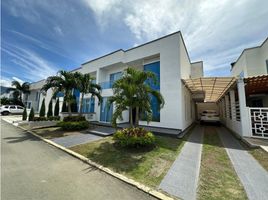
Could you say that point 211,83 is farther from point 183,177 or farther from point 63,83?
point 63,83

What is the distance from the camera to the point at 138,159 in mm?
4754

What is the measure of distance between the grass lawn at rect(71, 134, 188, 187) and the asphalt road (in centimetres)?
48

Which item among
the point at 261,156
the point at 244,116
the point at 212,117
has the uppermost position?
the point at 244,116

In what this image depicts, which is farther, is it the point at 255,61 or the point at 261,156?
the point at 255,61

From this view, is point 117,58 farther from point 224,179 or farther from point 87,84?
point 224,179

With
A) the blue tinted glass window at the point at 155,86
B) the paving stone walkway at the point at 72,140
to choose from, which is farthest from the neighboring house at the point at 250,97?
the paving stone walkway at the point at 72,140

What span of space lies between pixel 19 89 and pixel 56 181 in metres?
39.3

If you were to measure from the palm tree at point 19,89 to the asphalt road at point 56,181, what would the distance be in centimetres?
3570

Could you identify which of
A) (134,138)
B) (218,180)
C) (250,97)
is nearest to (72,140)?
(134,138)

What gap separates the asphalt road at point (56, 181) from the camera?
2742 mm

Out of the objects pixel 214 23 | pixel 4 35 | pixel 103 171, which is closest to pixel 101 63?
pixel 4 35

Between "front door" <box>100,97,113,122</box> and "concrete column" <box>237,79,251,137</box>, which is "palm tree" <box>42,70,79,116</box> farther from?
"concrete column" <box>237,79,251,137</box>

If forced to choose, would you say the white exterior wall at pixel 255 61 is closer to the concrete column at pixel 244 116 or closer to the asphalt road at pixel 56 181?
the concrete column at pixel 244 116

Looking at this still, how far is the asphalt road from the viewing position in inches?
108
